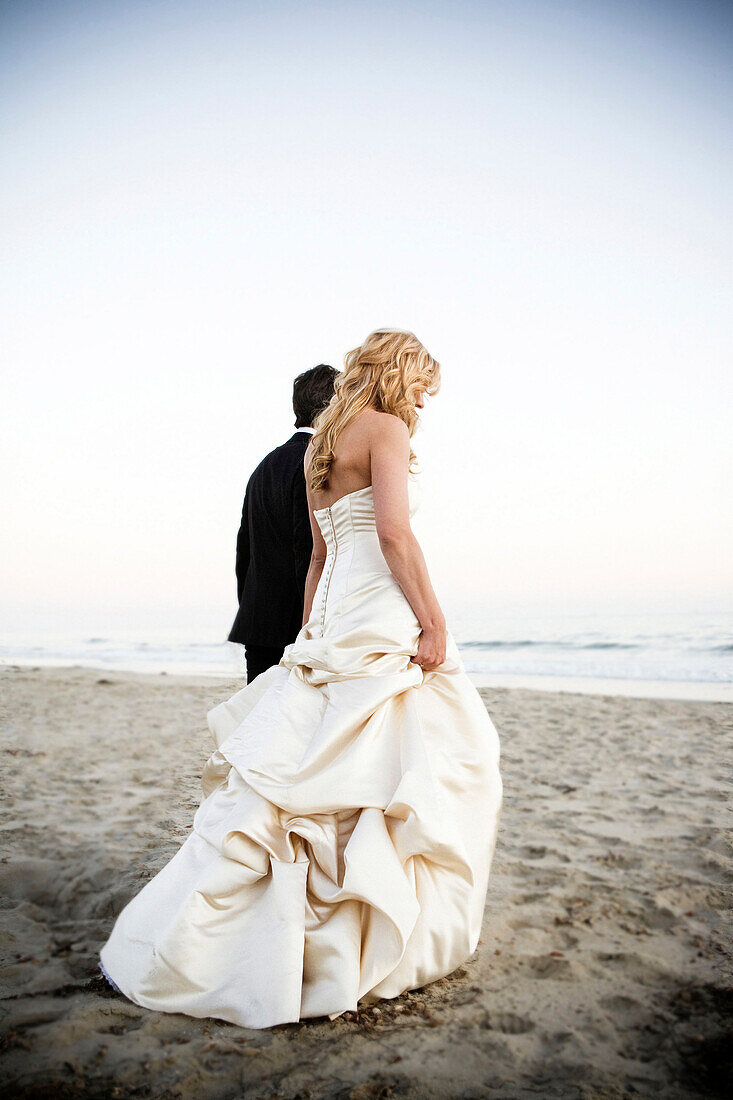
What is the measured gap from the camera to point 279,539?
3584mm

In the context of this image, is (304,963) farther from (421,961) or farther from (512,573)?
(512,573)

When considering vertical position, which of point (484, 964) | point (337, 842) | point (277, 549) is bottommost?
point (484, 964)

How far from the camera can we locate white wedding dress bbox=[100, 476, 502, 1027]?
2.12 metres

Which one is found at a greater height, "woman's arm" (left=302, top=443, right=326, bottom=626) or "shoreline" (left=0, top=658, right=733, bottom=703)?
"woman's arm" (left=302, top=443, right=326, bottom=626)

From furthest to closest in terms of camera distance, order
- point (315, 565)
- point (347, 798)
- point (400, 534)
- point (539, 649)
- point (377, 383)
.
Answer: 1. point (539, 649)
2. point (315, 565)
3. point (377, 383)
4. point (400, 534)
5. point (347, 798)

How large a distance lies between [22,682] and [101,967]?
9.33 meters

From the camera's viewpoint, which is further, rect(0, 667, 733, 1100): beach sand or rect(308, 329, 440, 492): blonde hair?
rect(308, 329, 440, 492): blonde hair

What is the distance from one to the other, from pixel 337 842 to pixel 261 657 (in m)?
1.47

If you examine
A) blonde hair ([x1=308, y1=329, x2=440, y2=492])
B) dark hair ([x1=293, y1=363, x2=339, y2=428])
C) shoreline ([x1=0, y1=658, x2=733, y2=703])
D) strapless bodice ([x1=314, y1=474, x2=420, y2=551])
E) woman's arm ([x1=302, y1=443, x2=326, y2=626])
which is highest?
dark hair ([x1=293, y1=363, x2=339, y2=428])

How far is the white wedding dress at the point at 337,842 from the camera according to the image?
212 centimetres

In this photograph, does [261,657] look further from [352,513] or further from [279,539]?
[352,513]

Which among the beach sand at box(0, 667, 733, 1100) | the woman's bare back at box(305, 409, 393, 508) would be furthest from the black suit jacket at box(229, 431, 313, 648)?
the beach sand at box(0, 667, 733, 1100)

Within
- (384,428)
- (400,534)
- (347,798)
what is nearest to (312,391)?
(384,428)

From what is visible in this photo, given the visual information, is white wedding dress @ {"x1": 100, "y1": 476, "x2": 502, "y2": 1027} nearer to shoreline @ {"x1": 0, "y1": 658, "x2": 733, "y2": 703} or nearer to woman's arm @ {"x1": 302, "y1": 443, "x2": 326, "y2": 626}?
woman's arm @ {"x1": 302, "y1": 443, "x2": 326, "y2": 626}
